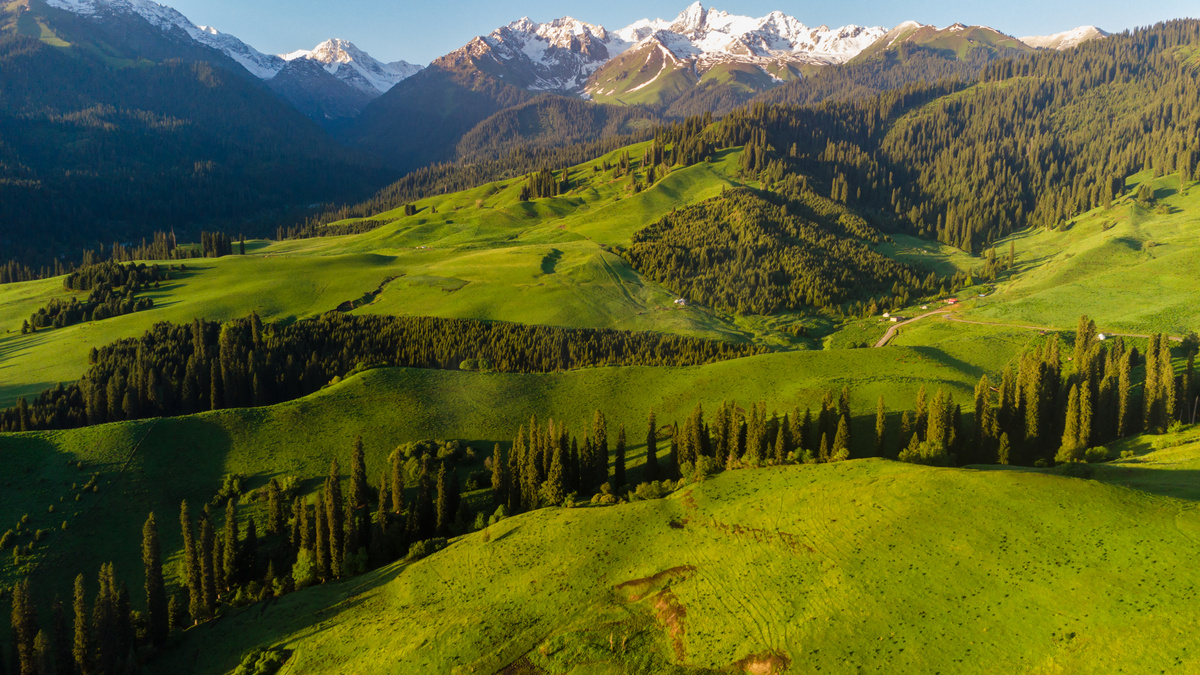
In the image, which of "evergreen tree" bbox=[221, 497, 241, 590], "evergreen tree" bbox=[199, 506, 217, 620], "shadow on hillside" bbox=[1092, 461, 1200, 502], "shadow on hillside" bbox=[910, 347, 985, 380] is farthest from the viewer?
"shadow on hillside" bbox=[910, 347, 985, 380]

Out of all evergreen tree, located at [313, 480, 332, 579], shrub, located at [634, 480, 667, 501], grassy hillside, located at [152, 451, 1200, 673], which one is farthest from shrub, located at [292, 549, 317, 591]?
shrub, located at [634, 480, 667, 501]

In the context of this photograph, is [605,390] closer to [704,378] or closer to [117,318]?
[704,378]

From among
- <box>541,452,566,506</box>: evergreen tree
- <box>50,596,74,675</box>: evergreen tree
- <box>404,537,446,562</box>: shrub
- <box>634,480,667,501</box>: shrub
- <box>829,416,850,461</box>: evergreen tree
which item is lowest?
<box>50,596,74,675</box>: evergreen tree

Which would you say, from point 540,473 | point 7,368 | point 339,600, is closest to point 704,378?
point 540,473

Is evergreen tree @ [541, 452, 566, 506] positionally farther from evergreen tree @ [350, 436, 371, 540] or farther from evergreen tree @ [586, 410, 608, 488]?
evergreen tree @ [350, 436, 371, 540]

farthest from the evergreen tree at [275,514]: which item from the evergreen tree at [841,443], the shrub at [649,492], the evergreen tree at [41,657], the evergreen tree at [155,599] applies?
the evergreen tree at [841,443]
